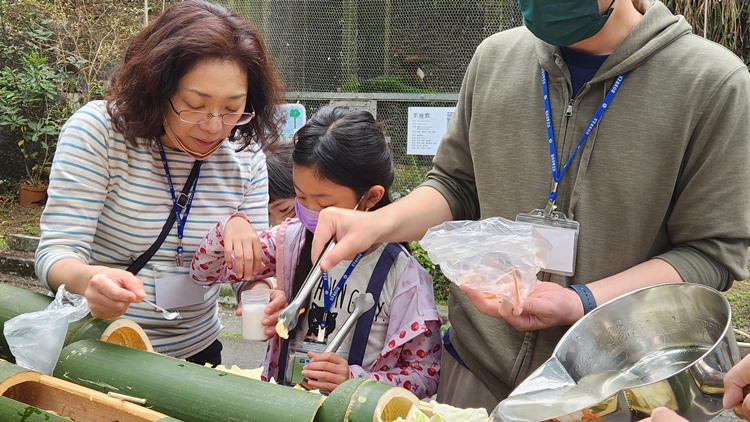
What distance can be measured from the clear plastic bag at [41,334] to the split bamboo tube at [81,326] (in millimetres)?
35

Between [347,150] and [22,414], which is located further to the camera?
[347,150]

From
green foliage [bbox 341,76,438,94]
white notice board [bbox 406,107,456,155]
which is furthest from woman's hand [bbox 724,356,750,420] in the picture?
green foliage [bbox 341,76,438,94]

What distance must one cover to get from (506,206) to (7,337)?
1344 mm

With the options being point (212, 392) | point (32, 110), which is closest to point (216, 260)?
point (212, 392)

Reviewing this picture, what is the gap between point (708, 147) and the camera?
170 cm

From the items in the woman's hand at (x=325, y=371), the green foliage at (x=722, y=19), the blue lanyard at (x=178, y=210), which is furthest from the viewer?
the green foliage at (x=722, y=19)

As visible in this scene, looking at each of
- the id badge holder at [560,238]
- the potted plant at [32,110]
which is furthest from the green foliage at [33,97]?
the id badge holder at [560,238]

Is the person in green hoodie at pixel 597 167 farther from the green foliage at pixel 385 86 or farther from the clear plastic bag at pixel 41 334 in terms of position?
the green foliage at pixel 385 86

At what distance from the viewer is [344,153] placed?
2398 mm

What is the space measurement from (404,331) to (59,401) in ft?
3.56

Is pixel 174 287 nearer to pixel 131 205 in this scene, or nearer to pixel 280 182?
pixel 131 205

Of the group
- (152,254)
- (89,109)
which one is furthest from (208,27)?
(152,254)

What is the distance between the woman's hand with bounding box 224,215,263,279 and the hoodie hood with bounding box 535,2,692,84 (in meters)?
1.12

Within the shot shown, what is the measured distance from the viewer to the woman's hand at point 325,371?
6.57 feet
